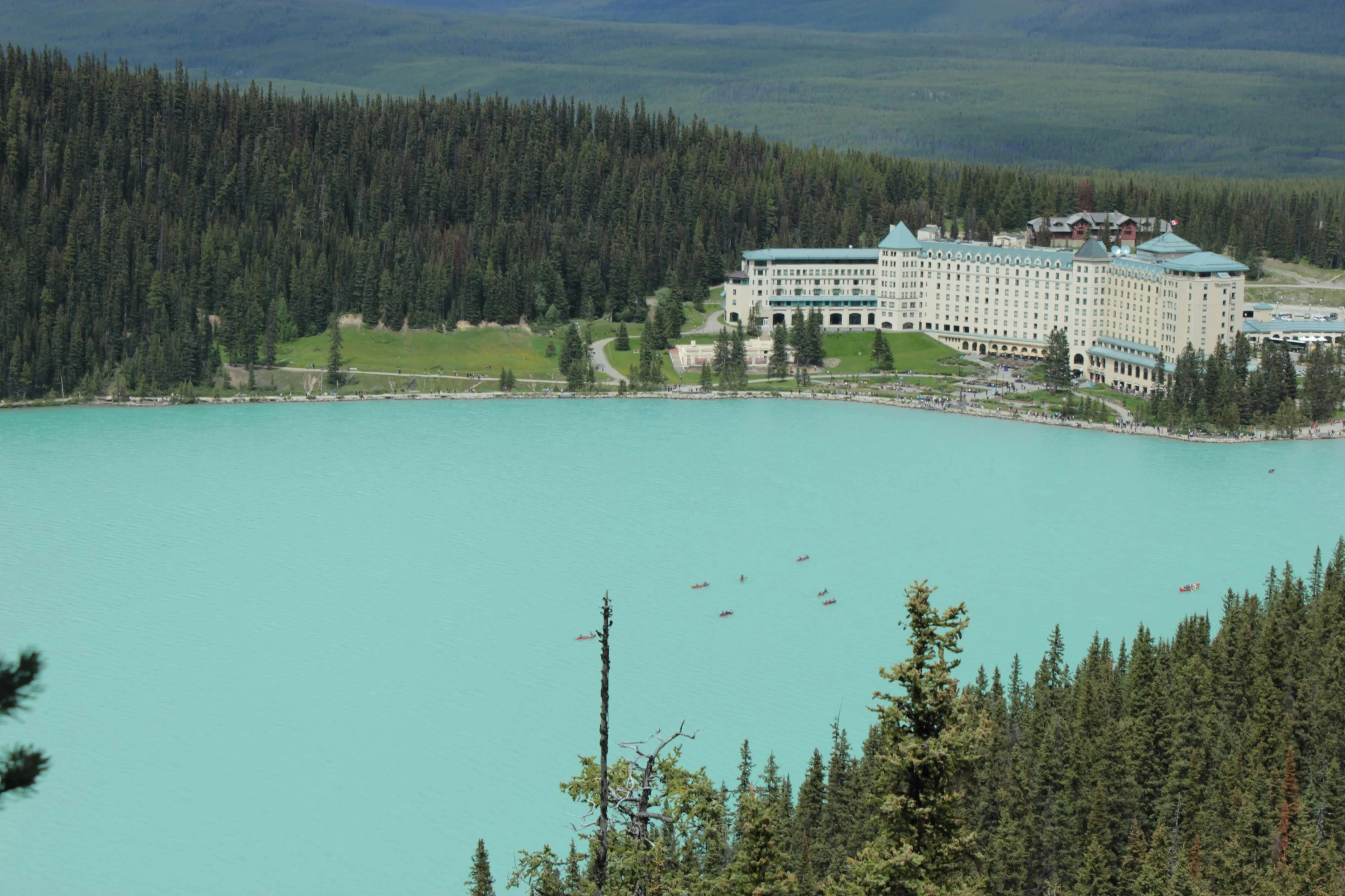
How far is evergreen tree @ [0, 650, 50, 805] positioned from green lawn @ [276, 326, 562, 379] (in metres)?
80.3

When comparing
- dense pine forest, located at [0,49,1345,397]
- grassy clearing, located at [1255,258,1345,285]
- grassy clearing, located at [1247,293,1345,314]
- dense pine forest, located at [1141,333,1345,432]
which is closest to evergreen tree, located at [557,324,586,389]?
dense pine forest, located at [0,49,1345,397]

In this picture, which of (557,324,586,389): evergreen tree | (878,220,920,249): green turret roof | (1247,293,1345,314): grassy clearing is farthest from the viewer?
(1247,293,1345,314): grassy clearing

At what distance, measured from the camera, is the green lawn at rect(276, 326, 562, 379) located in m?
91.8

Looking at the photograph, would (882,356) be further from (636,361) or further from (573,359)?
(573,359)

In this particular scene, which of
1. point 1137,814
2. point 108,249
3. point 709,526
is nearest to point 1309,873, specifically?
point 1137,814

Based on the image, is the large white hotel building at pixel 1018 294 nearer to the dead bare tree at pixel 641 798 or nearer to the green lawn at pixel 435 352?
the green lawn at pixel 435 352

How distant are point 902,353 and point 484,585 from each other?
44.0 m

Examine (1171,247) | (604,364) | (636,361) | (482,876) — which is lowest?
(482,876)

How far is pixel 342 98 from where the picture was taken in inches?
4594

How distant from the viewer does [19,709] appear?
9.89 m

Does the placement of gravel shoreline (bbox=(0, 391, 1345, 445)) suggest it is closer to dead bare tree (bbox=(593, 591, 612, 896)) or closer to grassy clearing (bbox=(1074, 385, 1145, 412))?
grassy clearing (bbox=(1074, 385, 1145, 412))

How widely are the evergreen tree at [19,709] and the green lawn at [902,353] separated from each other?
268 feet

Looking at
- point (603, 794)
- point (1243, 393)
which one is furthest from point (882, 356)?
point (603, 794)

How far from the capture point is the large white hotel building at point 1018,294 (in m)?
83.6
